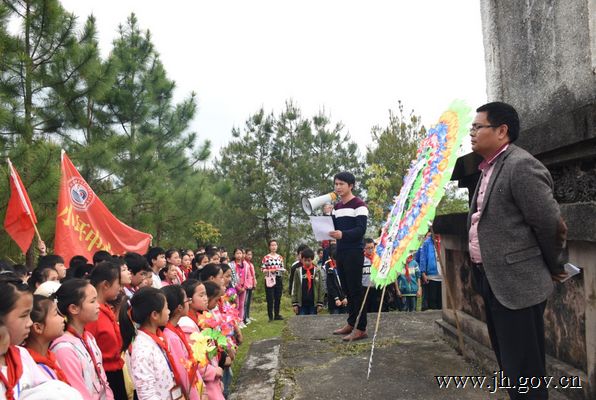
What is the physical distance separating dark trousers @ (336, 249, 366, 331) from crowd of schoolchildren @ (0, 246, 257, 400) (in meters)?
1.53

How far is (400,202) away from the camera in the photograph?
173 inches

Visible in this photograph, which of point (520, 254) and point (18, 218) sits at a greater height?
point (18, 218)

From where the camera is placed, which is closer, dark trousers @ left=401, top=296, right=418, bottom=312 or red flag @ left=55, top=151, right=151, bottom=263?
red flag @ left=55, top=151, right=151, bottom=263

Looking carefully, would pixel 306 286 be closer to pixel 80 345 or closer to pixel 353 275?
pixel 353 275

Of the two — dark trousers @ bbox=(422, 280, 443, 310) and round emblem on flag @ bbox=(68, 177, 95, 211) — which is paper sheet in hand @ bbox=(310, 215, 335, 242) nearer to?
round emblem on flag @ bbox=(68, 177, 95, 211)

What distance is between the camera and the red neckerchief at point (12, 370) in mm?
1960

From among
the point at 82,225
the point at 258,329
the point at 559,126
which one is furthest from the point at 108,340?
the point at 258,329

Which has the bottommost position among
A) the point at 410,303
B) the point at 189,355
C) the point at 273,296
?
the point at 410,303

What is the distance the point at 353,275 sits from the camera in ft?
17.5

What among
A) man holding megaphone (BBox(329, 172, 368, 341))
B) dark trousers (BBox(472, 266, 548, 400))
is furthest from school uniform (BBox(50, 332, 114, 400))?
man holding megaphone (BBox(329, 172, 368, 341))

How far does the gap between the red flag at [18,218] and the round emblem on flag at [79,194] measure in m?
0.60

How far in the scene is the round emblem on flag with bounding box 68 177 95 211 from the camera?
695 centimetres

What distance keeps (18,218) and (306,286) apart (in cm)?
519

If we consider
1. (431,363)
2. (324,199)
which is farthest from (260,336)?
(431,363)
